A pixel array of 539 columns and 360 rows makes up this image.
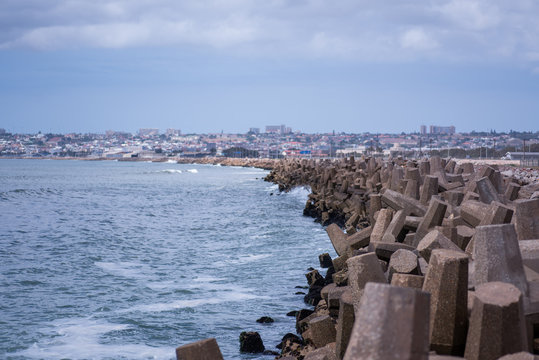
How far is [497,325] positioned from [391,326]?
88cm

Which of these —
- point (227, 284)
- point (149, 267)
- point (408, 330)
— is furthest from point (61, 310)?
point (408, 330)

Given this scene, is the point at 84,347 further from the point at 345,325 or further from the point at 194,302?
the point at 345,325

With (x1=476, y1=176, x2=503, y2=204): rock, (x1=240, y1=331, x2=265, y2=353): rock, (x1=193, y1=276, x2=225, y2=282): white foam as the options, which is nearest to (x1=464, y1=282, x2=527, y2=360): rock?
(x1=240, y1=331, x2=265, y2=353): rock

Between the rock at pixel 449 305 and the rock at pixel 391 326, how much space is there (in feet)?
A: 3.20

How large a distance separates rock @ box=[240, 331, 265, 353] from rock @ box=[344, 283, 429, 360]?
448cm

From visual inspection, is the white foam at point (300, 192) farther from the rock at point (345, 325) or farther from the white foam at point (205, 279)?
the rock at point (345, 325)

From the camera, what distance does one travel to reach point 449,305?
9.08 ft

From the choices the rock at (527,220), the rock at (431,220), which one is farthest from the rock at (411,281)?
the rock at (431,220)

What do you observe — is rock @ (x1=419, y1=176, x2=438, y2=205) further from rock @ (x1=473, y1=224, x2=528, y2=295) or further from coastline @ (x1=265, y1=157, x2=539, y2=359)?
rock @ (x1=473, y1=224, x2=528, y2=295)

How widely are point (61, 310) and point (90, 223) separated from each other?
40.8 ft

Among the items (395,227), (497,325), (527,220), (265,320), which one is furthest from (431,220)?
(497,325)

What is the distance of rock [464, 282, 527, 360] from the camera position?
2447 millimetres

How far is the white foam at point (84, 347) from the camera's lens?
6.43 meters

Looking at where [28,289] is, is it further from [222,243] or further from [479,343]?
[479,343]
